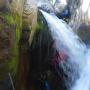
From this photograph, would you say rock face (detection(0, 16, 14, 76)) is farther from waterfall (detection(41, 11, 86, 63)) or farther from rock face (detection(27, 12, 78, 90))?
waterfall (detection(41, 11, 86, 63))

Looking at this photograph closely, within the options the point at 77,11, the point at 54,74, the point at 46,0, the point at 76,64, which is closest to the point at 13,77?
the point at 54,74

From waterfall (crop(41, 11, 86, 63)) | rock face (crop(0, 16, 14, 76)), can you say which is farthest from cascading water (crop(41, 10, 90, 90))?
rock face (crop(0, 16, 14, 76))

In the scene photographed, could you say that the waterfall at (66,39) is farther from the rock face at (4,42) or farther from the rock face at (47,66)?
the rock face at (4,42)

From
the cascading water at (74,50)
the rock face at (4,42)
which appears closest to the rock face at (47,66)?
the cascading water at (74,50)

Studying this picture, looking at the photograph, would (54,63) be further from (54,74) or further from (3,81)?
(3,81)

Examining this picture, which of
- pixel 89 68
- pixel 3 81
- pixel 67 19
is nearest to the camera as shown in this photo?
pixel 3 81

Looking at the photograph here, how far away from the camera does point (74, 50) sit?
1641 millimetres

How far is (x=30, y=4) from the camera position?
1.52m

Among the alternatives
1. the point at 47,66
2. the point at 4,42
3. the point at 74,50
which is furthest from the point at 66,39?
the point at 4,42

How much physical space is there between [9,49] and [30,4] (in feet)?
1.13

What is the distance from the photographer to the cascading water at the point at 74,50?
1.56m

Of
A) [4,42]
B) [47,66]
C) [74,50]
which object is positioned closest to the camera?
[4,42]

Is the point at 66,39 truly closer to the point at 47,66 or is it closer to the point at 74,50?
the point at 74,50

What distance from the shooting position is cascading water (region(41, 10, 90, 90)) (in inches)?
61.4
